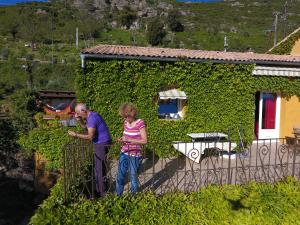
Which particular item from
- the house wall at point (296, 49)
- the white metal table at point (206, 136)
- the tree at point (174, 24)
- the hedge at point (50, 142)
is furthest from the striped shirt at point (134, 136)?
the tree at point (174, 24)

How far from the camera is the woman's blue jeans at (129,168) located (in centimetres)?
665

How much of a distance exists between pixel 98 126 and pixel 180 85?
19.6ft

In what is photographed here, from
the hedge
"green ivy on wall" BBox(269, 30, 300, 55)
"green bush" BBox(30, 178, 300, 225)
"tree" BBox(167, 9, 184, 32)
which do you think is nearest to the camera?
"green bush" BBox(30, 178, 300, 225)

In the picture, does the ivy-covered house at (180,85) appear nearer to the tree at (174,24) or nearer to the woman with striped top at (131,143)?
the woman with striped top at (131,143)

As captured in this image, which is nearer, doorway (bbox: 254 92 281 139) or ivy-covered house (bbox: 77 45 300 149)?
ivy-covered house (bbox: 77 45 300 149)

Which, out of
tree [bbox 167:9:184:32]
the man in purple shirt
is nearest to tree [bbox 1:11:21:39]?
tree [bbox 167:9:184:32]

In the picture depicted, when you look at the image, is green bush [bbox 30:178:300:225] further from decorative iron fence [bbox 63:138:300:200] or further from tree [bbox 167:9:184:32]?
tree [bbox 167:9:184:32]

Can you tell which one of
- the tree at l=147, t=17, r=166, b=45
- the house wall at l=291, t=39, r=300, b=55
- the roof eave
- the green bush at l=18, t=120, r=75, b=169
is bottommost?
the green bush at l=18, t=120, r=75, b=169

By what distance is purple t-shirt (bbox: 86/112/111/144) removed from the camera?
6395 mm

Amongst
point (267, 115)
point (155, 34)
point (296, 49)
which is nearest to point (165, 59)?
point (267, 115)

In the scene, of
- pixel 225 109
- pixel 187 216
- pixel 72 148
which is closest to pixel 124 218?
pixel 187 216

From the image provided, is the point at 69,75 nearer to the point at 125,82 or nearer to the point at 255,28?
the point at 255,28

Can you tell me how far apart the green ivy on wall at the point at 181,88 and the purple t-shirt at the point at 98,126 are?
490 cm

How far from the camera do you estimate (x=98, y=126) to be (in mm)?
6551
